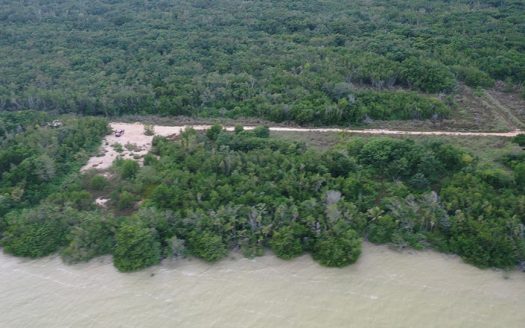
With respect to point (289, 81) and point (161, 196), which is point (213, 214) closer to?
point (161, 196)

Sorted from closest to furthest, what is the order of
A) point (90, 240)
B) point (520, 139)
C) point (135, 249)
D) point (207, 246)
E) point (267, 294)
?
point (267, 294) → point (135, 249) → point (207, 246) → point (90, 240) → point (520, 139)

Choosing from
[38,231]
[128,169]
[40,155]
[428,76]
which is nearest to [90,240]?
[38,231]

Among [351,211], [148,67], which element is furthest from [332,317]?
[148,67]

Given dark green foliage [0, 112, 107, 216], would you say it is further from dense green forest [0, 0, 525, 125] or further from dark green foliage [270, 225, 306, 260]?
dark green foliage [270, 225, 306, 260]

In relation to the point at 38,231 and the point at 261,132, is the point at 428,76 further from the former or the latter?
the point at 38,231

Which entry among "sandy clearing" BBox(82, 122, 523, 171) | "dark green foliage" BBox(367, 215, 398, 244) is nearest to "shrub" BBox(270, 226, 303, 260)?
"dark green foliage" BBox(367, 215, 398, 244)

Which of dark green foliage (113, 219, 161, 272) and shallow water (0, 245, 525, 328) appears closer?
shallow water (0, 245, 525, 328)
